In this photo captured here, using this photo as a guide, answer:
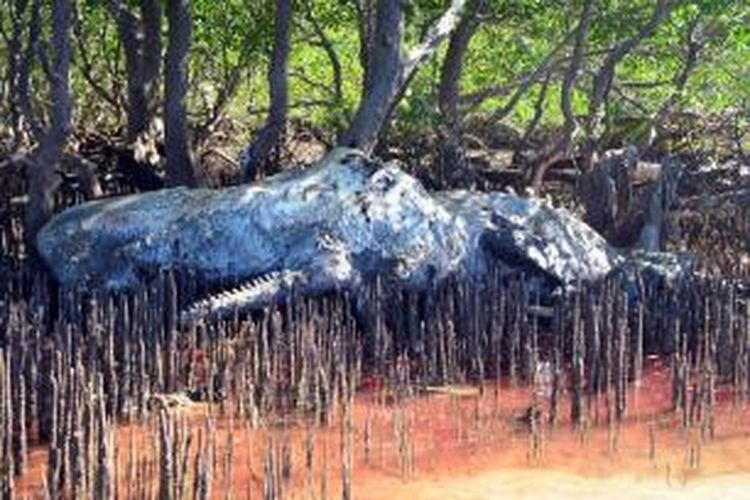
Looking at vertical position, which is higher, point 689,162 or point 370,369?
point 689,162

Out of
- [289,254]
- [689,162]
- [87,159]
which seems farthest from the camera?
[689,162]

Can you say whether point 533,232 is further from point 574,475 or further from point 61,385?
point 61,385

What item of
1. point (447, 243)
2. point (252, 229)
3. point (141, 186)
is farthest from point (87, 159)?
point (447, 243)

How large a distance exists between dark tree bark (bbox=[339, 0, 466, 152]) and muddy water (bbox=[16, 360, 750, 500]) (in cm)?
305

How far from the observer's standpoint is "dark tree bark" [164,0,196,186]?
29.3ft

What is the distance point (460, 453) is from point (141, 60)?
5.53m

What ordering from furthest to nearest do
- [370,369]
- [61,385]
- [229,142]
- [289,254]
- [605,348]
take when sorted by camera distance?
[229,142], [289,254], [370,369], [605,348], [61,385]

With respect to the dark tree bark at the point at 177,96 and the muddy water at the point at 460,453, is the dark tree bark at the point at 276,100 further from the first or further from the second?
the muddy water at the point at 460,453

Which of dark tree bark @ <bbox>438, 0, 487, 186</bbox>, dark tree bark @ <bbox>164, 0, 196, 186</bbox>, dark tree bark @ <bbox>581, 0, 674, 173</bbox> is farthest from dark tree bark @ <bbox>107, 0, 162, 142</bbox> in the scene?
dark tree bark @ <bbox>581, 0, 674, 173</bbox>

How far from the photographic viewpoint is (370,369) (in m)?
6.82

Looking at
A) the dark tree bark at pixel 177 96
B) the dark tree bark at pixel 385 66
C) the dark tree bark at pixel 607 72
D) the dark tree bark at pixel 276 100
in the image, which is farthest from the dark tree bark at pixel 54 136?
the dark tree bark at pixel 607 72

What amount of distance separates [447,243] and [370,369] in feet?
4.96

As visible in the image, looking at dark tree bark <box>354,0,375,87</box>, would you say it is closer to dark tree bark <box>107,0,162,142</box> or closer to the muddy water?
dark tree bark <box>107,0,162,142</box>

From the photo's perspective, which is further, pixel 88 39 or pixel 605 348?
pixel 88 39
